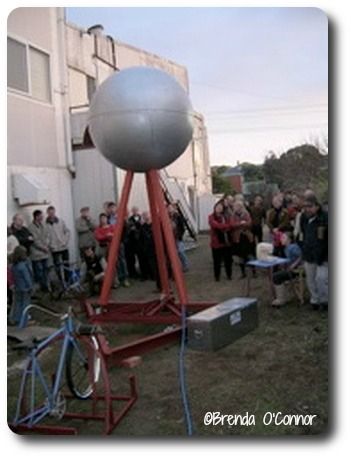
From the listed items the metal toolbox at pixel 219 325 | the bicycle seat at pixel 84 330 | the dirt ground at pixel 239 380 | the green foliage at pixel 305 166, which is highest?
the green foliage at pixel 305 166

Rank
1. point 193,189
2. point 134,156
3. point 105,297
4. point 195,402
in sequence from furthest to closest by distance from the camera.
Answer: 1. point 193,189
2. point 105,297
3. point 134,156
4. point 195,402

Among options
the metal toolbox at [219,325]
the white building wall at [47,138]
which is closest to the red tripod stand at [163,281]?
the metal toolbox at [219,325]

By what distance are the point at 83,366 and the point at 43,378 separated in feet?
1.26

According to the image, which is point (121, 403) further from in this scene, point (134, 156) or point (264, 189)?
point (264, 189)

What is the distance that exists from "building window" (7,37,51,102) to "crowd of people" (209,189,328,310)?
11.5 feet

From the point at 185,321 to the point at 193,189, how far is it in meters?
14.9

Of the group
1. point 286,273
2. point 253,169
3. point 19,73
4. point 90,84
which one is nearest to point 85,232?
point 19,73

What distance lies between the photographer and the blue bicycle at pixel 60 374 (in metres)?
3.93

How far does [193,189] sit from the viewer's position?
798 inches

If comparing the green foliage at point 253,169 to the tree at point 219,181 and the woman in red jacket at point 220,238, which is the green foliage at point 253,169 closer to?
the woman in red jacket at point 220,238

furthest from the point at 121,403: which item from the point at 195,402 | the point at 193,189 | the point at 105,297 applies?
the point at 193,189

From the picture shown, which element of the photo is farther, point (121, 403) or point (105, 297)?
point (105, 297)

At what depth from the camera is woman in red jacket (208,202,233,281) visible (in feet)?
28.3

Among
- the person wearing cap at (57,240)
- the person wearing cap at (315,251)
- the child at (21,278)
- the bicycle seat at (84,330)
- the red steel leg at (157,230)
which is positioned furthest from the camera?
the person wearing cap at (57,240)
